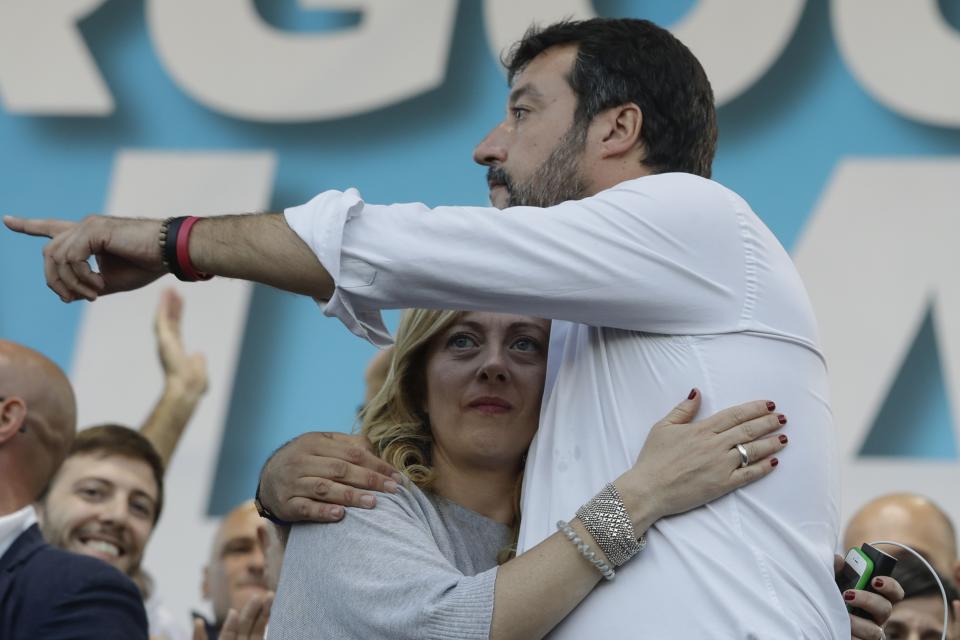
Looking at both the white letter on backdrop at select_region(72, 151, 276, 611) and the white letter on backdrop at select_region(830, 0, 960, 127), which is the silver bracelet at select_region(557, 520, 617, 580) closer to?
the white letter on backdrop at select_region(72, 151, 276, 611)

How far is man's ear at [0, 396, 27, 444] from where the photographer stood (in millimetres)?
3236

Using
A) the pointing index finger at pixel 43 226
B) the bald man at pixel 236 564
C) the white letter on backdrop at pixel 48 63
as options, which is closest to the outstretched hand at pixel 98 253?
the pointing index finger at pixel 43 226

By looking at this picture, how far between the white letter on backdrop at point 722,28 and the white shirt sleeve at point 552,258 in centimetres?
410

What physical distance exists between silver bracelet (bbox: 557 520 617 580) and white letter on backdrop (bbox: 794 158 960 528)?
12.7ft

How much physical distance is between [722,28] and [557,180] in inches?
159

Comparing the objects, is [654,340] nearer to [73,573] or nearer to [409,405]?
[409,405]

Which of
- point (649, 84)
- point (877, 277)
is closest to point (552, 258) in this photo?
point (649, 84)

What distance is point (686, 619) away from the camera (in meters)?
2.15

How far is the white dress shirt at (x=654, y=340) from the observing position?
2.17 meters

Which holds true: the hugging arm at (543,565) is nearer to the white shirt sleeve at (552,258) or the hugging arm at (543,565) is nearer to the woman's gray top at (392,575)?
the woman's gray top at (392,575)

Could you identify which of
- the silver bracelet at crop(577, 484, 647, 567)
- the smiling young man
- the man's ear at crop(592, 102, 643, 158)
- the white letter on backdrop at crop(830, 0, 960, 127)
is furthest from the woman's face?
the white letter on backdrop at crop(830, 0, 960, 127)

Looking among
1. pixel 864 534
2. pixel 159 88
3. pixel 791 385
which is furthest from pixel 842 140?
pixel 791 385

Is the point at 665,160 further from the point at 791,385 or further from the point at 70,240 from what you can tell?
the point at 70,240

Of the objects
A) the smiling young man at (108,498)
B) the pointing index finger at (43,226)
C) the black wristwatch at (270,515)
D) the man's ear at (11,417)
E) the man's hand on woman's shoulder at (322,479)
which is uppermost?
the pointing index finger at (43,226)
